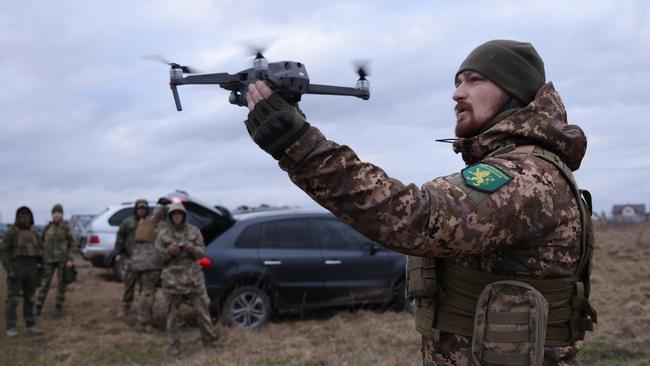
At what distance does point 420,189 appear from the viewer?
61.9 inches

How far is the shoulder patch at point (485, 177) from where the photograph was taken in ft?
5.31

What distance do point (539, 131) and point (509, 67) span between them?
0.28m

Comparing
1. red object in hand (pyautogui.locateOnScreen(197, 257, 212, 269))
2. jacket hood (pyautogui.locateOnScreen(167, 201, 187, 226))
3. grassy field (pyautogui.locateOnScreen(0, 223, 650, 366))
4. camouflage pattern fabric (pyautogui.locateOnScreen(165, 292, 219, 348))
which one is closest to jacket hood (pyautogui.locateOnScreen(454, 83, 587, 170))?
grassy field (pyautogui.locateOnScreen(0, 223, 650, 366))

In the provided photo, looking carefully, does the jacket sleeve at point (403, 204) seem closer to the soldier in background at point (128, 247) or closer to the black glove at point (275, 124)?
the black glove at point (275, 124)

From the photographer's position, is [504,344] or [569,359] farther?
[569,359]

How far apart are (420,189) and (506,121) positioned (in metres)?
0.53

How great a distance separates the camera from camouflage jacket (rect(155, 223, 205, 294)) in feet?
24.5

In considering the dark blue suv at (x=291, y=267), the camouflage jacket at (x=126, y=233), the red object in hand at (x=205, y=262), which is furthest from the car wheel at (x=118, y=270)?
the red object in hand at (x=205, y=262)

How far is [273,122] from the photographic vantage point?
1.61 m

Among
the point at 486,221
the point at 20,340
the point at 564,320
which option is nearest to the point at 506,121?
the point at 486,221

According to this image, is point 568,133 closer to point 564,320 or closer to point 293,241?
point 564,320

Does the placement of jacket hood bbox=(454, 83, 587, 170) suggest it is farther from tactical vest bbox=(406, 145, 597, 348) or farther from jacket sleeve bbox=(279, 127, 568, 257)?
jacket sleeve bbox=(279, 127, 568, 257)

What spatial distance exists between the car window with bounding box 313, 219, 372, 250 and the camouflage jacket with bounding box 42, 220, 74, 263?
4.39m

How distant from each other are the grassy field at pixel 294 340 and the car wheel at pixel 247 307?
0.61 ft
